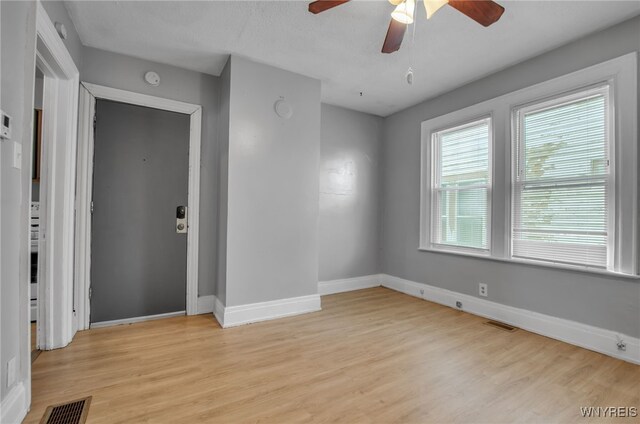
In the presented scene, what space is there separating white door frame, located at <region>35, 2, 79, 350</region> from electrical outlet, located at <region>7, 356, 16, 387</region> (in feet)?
3.28

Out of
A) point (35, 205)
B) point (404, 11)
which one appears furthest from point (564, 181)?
point (35, 205)

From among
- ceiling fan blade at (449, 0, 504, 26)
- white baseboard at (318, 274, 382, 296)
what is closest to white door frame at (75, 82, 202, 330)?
white baseboard at (318, 274, 382, 296)

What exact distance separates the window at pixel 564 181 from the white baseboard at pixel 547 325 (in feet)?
1.82

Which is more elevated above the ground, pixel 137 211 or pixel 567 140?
pixel 567 140

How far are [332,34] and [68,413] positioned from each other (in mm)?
3234

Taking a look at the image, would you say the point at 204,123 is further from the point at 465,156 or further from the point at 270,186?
the point at 465,156

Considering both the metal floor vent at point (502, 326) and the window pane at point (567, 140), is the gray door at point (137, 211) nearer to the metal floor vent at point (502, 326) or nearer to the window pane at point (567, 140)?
the metal floor vent at point (502, 326)

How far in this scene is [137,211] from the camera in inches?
127

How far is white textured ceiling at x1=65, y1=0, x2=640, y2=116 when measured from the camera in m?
2.25

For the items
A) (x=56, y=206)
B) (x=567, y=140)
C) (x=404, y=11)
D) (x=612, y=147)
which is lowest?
(x=56, y=206)

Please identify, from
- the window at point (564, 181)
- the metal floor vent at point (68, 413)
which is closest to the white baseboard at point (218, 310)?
the metal floor vent at point (68, 413)

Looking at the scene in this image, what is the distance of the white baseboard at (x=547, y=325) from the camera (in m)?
2.31

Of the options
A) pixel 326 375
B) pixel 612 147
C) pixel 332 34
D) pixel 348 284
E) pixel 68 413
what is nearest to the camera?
pixel 68 413

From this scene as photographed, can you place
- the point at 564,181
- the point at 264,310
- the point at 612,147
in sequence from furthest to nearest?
the point at 264,310 < the point at 564,181 < the point at 612,147
